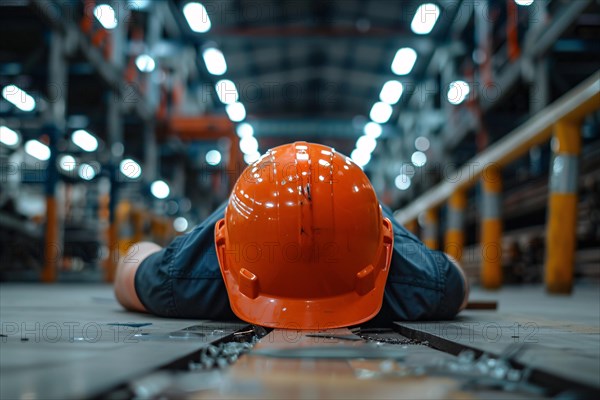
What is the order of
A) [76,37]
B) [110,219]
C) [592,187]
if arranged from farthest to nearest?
[110,219], [76,37], [592,187]

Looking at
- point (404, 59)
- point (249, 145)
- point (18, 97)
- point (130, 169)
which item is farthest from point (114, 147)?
point (404, 59)

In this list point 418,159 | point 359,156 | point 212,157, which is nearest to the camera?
point 418,159

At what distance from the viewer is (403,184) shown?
705 inches

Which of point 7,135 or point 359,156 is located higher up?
point 359,156

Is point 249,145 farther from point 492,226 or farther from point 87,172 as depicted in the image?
point 492,226

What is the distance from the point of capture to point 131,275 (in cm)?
275

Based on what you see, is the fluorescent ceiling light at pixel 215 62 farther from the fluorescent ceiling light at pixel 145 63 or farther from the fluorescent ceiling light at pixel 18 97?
the fluorescent ceiling light at pixel 18 97

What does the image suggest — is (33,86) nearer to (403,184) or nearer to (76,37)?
(76,37)

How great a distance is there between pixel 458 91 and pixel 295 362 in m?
11.8

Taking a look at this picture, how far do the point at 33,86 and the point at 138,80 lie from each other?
2.92 meters

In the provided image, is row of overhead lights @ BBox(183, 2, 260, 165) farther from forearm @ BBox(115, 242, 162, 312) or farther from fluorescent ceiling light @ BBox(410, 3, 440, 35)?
forearm @ BBox(115, 242, 162, 312)

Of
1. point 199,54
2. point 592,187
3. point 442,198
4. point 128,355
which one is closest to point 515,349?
point 128,355

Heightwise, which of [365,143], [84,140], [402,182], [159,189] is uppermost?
[365,143]

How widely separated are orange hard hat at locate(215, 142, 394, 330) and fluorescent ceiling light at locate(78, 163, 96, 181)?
27.1 ft
